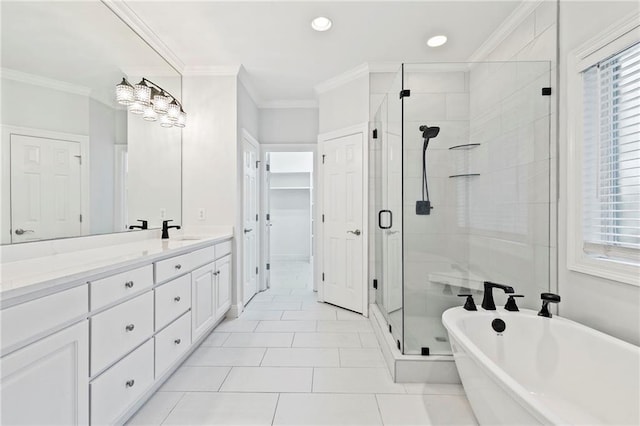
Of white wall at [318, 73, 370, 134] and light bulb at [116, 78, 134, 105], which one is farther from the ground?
white wall at [318, 73, 370, 134]

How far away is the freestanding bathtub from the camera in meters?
1.09

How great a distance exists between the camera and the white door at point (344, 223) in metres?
3.08

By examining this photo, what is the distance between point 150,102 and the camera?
93.1 inches

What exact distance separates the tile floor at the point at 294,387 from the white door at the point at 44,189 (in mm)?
1163

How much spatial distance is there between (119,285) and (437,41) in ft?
9.99

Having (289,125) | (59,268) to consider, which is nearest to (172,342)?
(59,268)

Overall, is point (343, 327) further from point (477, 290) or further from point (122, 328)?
point (122, 328)

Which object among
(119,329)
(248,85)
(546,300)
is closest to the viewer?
(119,329)

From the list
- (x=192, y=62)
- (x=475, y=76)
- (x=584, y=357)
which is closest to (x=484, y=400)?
(x=584, y=357)

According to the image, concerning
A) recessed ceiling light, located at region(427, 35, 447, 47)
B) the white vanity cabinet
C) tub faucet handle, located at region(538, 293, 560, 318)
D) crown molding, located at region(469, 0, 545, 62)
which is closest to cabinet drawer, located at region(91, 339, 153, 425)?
the white vanity cabinet

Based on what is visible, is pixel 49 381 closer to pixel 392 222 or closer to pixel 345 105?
pixel 392 222

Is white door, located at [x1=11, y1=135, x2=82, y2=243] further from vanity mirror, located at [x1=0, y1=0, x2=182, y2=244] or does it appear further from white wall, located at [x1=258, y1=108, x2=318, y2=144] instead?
white wall, located at [x1=258, y1=108, x2=318, y2=144]

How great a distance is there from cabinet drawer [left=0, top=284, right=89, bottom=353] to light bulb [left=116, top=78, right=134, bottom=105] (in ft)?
5.19

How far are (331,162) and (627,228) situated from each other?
2.51 meters
